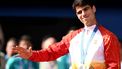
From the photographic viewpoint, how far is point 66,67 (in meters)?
7.62

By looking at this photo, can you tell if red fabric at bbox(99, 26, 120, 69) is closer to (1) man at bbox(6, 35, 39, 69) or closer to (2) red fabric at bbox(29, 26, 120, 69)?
(2) red fabric at bbox(29, 26, 120, 69)

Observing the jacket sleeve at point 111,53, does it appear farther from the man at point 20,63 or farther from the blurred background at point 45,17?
the blurred background at point 45,17

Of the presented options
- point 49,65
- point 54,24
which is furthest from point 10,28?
point 49,65

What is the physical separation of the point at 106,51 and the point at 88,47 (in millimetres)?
181

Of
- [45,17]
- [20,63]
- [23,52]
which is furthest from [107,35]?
[45,17]

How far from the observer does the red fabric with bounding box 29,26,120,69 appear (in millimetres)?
4715

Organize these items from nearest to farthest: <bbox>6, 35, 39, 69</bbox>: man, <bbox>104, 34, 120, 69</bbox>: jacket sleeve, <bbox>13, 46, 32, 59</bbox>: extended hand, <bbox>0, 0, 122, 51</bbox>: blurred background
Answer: <bbox>104, 34, 120, 69</bbox>: jacket sleeve
<bbox>13, 46, 32, 59</bbox>: extended hand
<bbox>6, 35, 39, 69</bbox>: man
<bbox>0, 0, 122, 51</bbox>: blurred background

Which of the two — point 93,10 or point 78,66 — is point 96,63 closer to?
point 78,66

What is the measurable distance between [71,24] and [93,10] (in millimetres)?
6825

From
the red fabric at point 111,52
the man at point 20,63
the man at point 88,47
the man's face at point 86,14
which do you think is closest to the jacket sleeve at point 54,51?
the man at point 88,47

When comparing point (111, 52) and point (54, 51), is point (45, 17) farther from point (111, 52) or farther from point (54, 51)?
point (111, 52)

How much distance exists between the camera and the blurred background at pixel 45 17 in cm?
1143

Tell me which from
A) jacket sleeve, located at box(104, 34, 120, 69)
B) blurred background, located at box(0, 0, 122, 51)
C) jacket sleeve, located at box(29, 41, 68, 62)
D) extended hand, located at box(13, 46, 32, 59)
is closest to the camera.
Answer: jacket sleeve, located at box(104, 34, 120, 69)

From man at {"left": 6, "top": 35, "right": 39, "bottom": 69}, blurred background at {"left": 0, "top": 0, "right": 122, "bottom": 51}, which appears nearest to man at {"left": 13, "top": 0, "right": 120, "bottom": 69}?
man at {"left": 6, "top": 35, "right": 39, "bottom": 69}
